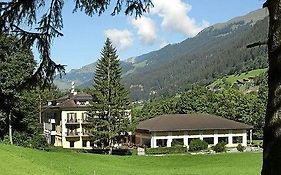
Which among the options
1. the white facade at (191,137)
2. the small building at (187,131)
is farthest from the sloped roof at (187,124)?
the white facade at (191,137)

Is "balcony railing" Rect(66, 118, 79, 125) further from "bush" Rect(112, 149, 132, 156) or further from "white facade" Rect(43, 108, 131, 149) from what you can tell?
"bush" Rect(112, 149, 132, 156)

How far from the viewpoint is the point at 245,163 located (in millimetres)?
39438

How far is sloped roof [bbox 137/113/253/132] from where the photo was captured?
6384 cm

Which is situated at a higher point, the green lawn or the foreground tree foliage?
the foreground tree foliage

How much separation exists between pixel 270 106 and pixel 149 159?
40219mm

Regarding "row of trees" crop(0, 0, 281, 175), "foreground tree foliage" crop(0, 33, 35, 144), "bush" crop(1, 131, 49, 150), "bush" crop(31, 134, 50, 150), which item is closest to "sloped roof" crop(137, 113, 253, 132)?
"bush" crop(31, 134, 50, 150)

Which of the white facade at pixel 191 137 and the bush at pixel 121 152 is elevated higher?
the white facade at pixel 191 137

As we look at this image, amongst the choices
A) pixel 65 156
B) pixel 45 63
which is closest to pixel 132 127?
pixel 65 156

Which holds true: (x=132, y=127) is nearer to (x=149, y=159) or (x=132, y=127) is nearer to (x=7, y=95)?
(x=149, y=159)

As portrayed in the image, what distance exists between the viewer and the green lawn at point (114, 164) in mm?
27031

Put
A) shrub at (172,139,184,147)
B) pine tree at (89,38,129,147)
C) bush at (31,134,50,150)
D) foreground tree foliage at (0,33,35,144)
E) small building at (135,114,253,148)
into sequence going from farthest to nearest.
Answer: small building at (135,114,253,148)
shrub at (172,139,184,147)
pine tree at (89,38,129,147)
bush at (31,134,50,150)
foreground tree foliage at (0,33,35,144)

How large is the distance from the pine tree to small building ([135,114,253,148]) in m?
9.91

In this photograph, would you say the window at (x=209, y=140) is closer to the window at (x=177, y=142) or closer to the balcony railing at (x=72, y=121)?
the window at (x=177, y=142)

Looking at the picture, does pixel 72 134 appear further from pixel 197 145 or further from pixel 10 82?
pixel 10 82
